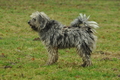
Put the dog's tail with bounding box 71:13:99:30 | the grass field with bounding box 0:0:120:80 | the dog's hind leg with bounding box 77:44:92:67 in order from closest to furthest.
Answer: the grass field with bounding box 0:0:120:80
the dog's hind leg with bounding box 77:44:92:67
the dog's tail with bounding box 71:13:99:30

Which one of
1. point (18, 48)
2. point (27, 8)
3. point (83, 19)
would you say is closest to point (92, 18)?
point (27, 8)

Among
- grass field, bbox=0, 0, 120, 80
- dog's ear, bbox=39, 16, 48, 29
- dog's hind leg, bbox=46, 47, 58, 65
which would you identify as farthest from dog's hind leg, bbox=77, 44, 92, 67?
dog's ear, bbox=39, 16, 48, 29

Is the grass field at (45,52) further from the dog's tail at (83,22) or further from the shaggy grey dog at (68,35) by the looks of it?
the dog's tail at (83,22)

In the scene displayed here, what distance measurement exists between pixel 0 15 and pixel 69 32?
65.3 feet

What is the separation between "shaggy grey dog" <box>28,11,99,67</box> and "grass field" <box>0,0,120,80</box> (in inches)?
24.4

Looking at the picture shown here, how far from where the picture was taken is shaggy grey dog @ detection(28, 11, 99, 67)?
1112 centimetres

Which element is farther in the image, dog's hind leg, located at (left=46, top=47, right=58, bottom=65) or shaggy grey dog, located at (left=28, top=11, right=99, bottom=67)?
dog's hind leg, located at (left=46, top=47, right=58, bottom=65)

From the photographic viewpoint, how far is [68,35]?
11.3 meters

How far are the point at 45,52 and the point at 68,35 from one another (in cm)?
403

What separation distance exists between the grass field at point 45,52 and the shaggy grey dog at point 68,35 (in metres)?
0.62

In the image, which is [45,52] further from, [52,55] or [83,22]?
[83,22]

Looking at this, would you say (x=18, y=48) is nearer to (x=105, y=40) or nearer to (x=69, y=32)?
(x=69, y=32)

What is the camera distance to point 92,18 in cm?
3064

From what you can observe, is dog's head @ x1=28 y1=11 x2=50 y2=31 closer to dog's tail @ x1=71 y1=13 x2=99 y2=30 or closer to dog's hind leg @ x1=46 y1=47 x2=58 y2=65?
dog's hind leg @ x1=46 y1=47 x2=58 y2=65
